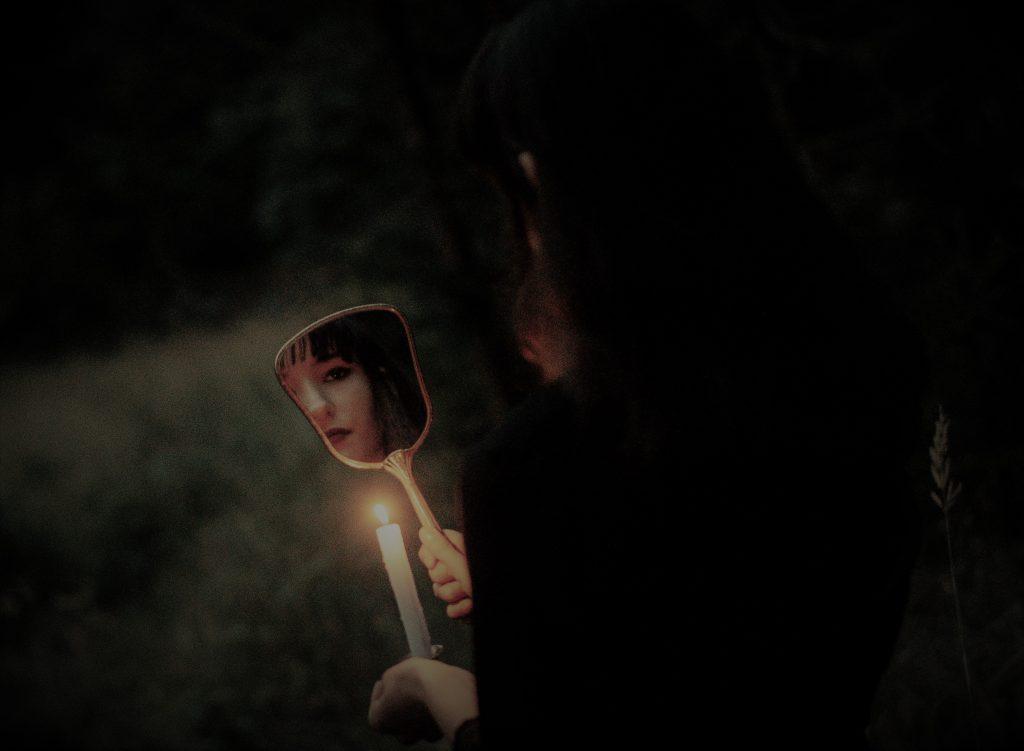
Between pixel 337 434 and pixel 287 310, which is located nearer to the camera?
pixel 337 434

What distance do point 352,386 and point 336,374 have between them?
3 centimetres

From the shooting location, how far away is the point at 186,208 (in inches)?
272

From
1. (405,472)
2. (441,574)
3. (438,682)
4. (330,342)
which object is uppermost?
(330,342)

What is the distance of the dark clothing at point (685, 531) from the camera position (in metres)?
0.86

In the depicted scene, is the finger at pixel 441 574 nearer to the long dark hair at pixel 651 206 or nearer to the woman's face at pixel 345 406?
the woman's face at pixel 345 406

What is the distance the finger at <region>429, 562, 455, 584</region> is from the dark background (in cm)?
54

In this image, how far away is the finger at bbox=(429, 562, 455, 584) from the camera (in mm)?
1190

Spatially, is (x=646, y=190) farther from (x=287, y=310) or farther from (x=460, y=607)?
(x=287, y=310)

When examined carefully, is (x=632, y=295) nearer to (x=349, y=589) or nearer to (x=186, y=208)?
(x=349, y=589)

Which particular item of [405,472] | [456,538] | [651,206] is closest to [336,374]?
[405,472]

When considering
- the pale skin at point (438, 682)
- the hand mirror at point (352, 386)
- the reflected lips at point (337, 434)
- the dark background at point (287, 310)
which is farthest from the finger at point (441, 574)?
the dark background at point (287, 310)

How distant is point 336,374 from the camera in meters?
1.31

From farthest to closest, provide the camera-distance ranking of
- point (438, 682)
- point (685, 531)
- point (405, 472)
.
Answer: point (405, 472) < point (438, 682) < point (685, 531)

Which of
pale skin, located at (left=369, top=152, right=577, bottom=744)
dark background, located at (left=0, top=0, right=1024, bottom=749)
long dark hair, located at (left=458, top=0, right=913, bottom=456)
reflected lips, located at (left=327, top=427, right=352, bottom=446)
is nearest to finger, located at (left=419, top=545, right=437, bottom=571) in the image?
pale skin, located at (left=369, top=152, right=577, bottom=744)
